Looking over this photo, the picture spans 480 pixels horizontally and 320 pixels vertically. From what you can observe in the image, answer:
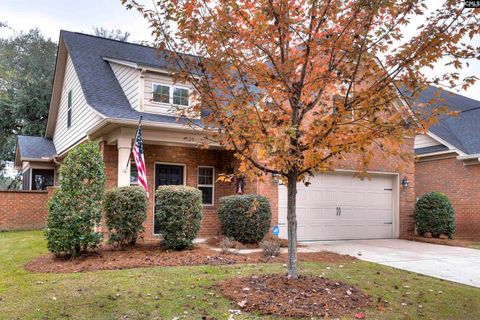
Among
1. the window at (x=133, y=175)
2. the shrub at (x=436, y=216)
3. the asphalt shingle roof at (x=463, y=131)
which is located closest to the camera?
A: the window at (x=133, y=175)

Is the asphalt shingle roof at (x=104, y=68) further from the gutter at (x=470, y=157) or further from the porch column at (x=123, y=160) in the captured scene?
the gutter at (x=470, y=157)

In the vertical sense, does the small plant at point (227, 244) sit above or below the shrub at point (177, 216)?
below

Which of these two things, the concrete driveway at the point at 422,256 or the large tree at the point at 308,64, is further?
the concrete driveway at the point at 422,256

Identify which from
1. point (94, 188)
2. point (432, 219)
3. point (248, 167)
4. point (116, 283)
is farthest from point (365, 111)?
point (432, 219)

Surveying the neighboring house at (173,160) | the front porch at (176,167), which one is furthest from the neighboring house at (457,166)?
the front porch at (176,167)

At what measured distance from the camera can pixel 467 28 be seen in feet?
15.2

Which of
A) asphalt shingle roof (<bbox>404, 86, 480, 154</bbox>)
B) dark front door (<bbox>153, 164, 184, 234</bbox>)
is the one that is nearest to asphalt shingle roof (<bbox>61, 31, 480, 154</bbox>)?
asphalt shingle roof (<bbox>404, 86, 480, 154</bbox>)

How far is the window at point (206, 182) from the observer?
12.4 m

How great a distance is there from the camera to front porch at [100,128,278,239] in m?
10.6

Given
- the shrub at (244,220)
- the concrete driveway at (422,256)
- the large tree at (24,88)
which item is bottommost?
the concrete driveway at (422,256)

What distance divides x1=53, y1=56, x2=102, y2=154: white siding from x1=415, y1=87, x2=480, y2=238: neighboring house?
11.2m

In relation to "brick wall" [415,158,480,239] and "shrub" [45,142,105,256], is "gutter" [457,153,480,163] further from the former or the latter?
"shrub" [45,142,105,256]

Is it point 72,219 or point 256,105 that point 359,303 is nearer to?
point 256,105

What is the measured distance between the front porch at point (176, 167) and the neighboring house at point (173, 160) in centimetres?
3
